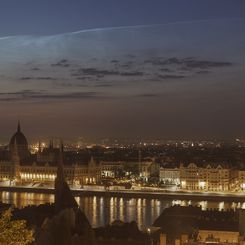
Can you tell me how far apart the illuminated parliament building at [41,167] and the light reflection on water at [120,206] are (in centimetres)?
787

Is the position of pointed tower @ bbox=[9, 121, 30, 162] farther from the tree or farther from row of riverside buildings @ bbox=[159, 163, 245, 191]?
the tree

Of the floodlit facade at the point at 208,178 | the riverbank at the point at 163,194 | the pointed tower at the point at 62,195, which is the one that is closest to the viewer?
the pointed tower at the point at 62,195

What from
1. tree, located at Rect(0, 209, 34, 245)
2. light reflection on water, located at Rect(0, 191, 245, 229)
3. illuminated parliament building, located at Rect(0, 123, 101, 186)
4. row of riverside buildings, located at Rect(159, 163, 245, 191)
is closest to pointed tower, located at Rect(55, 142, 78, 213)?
tree, located at Rect(0, 209, 34, 245)

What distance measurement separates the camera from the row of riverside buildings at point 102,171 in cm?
4119

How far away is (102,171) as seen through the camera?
169ft

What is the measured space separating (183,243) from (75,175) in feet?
113

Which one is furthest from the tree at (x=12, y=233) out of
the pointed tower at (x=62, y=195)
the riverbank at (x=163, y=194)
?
the riverbank at (x=163, y=194)

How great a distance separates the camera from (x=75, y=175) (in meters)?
44.8

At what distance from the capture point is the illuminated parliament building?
45.0m

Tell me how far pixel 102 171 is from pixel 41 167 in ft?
21.6

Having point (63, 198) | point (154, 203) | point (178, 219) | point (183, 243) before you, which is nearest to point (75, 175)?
point (154, 203)

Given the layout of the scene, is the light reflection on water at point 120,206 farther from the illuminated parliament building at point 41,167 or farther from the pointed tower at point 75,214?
the pointed tower at point 75,214

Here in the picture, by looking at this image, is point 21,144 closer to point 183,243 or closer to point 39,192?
point 39,192

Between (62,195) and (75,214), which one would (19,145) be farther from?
(75,214)
